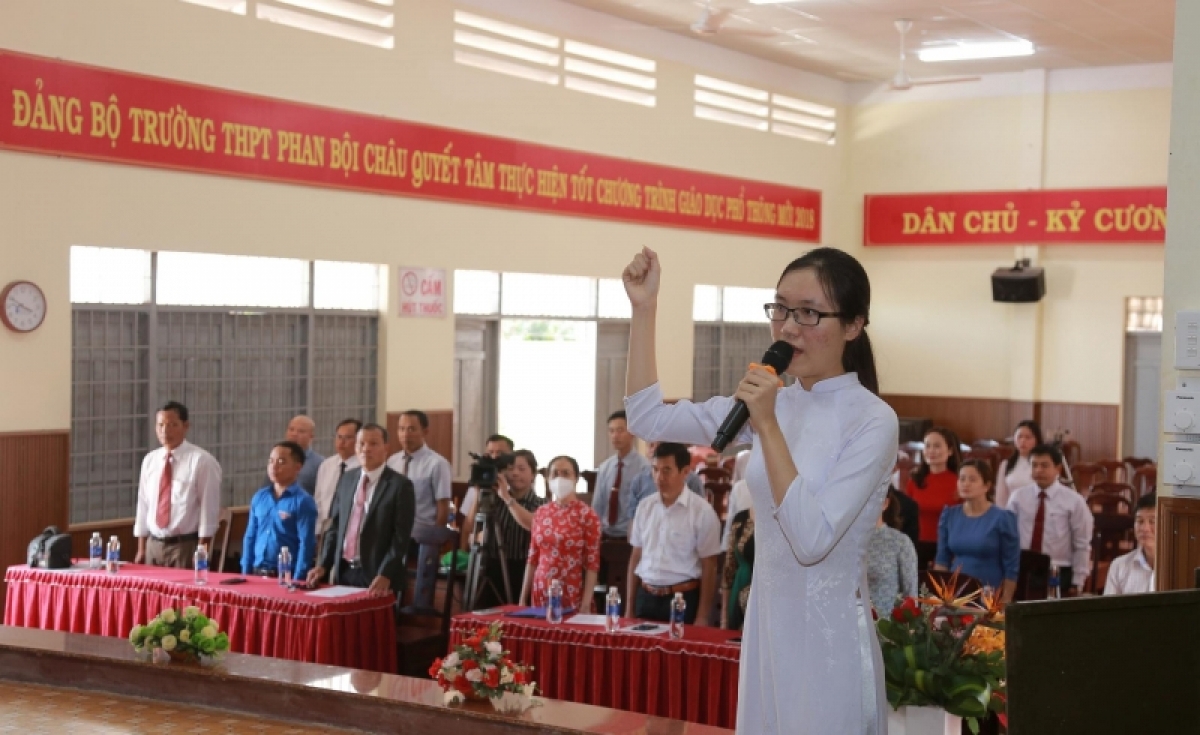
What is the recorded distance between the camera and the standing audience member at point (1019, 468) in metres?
10.2

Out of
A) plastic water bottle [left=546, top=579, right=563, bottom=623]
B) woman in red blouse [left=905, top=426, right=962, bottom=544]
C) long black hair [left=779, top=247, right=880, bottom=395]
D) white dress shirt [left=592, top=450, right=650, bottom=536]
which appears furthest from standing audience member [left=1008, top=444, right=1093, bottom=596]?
long black hair [left=779, top=247, right=880, bottom=395]

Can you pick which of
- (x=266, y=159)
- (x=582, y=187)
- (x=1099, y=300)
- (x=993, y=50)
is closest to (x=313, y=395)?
(x=266, y=159)

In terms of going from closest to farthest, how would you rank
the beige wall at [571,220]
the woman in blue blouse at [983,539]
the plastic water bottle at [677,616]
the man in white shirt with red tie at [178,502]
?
the plastic water bottle at [677,616]
the woman in blue blouse at [983,539]
the man in white shirt with red tie at [178,502]
the beige wall at [571,220]

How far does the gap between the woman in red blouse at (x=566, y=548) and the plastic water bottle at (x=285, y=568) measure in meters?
1.27

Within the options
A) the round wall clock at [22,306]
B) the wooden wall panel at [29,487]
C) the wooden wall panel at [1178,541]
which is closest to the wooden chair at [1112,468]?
the wooden wall panel at [29,487]

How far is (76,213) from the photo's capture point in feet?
29.7

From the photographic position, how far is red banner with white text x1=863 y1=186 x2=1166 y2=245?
16094 millimetres

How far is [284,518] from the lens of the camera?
7.68 meters

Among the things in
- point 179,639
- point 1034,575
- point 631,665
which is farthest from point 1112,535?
point 179,639

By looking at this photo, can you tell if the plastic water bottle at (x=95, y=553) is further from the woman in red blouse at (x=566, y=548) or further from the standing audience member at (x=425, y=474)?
the woman in red blouse at (x=566, y=548)

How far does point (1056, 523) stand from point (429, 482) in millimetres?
4061

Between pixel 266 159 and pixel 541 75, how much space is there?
357cm

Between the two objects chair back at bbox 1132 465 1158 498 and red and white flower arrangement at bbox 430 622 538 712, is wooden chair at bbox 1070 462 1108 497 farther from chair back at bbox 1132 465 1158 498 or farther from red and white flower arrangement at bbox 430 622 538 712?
red and white flower arrangement at bbox 430 622 538 712

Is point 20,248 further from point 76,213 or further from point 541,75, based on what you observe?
point 541,75
